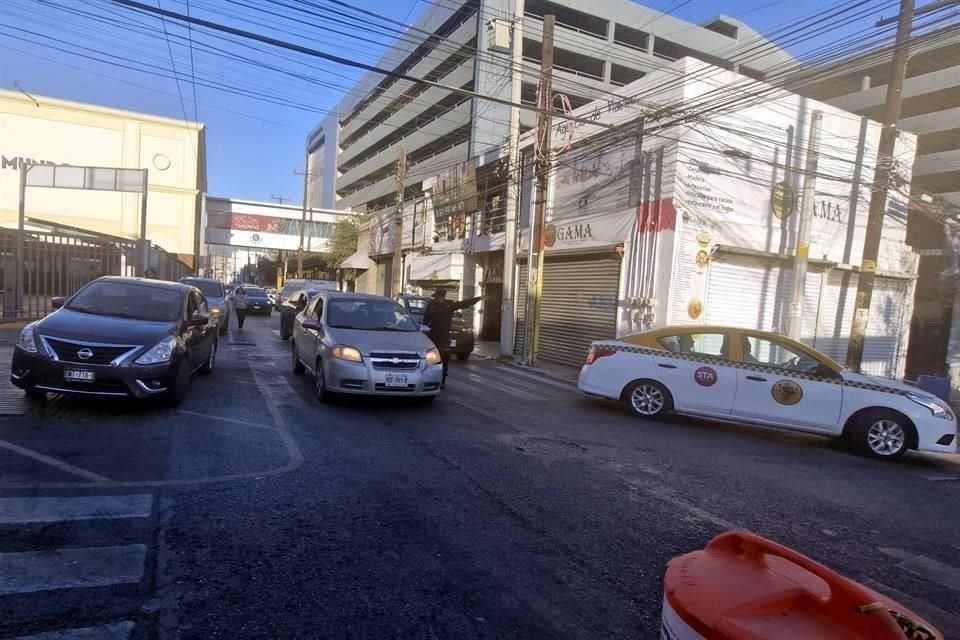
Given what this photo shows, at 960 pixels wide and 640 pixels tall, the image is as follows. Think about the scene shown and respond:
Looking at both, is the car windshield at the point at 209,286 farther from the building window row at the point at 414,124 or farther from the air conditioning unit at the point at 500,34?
the building window row at the point at 414,124

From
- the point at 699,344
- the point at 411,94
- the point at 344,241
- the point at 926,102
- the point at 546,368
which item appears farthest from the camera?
the point at 411,94

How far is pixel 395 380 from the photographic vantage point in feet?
25.2

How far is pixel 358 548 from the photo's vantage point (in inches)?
143

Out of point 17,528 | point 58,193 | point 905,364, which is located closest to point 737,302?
point 905,364

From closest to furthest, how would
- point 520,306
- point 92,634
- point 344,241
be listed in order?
point 92,634, point 520,306, point 344,241

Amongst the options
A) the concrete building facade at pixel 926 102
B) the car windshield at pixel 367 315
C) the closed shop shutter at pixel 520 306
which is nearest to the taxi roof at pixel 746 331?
the car windshield at pixel 367 315

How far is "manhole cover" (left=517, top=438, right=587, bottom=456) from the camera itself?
6398 millimetres

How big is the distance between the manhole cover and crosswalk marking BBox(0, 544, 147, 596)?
3927 mm

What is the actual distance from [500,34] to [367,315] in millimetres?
10165

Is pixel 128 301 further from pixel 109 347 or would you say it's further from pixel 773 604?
pixel 773 604

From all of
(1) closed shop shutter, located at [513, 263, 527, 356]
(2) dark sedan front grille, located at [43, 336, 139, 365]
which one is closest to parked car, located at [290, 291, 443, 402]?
(2) dark sedan front grille, located at [43, 336, 139, 365]

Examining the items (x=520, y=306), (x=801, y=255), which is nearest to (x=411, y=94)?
(x=520, y=306)

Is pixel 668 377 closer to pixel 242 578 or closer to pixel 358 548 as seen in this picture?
pixel 358 548

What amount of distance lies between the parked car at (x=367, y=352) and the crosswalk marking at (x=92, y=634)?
4.94 m
